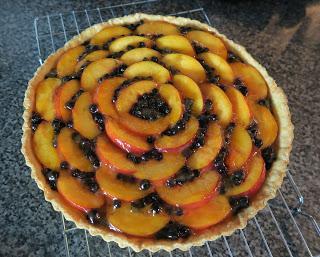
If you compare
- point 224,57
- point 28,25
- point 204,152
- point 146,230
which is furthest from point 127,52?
point 28,25

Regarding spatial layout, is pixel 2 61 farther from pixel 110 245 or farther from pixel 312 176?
pixel 312 176

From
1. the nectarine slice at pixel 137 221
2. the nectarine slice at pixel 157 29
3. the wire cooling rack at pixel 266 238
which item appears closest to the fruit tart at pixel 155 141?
the nectarine slice at pixel 137 221

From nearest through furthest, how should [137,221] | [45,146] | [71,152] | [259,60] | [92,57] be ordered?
1. [137,221]
2. [71,152]
3. [45,146]
4. [92,57]
5. [259,60]

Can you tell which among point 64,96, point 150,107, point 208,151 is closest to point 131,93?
point 150,107

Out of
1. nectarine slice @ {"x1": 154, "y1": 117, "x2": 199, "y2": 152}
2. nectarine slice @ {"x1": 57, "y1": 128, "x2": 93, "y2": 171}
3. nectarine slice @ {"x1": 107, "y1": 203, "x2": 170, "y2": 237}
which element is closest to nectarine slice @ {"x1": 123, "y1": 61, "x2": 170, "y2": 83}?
nectarine slice @ {"x1": 154, "y1": 117, "x2": 199, "y2": 152}

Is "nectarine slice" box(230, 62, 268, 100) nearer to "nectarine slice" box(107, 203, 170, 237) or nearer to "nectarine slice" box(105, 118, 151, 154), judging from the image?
"nectarine slice" box(105, 118, 151, 154)

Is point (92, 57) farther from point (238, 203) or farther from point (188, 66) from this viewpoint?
point (238, 203)

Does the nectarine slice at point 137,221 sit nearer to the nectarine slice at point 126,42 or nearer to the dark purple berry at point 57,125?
the dark purple berry at point 57,125
